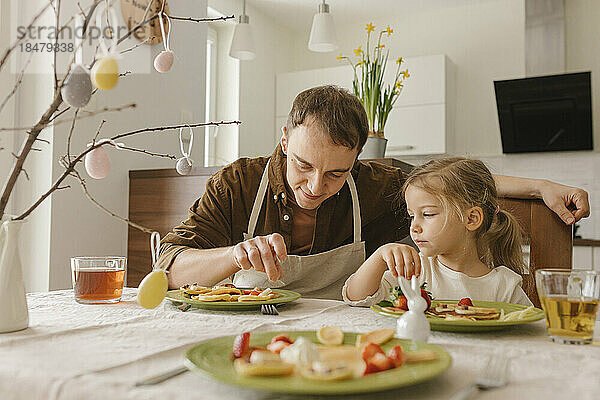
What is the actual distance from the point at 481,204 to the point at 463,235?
96 mm

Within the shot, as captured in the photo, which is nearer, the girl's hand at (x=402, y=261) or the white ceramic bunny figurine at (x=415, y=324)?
the white ceramic bunny figurine at (x=415, y=324)

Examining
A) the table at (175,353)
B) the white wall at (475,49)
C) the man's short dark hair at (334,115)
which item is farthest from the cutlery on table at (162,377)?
the white wall at (475,49)

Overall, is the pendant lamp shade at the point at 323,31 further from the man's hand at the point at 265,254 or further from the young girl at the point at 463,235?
the man's hand at the point at 265,254

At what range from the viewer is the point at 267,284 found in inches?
57.0

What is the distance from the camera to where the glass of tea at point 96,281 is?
3.58 feet

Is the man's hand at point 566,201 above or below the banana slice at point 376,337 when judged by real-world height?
above

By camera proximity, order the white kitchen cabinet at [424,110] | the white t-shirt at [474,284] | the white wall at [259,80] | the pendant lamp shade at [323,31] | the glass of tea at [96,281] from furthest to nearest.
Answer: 1. the white wall at [259,80]
2. the white kitchen cabinet at [424,110]
3. the pendant lamp shade at [323,31]
4. the white t-shirt at [474,284]
5. the glass of tea at [96,281]

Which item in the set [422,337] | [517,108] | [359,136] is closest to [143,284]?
[422,337]

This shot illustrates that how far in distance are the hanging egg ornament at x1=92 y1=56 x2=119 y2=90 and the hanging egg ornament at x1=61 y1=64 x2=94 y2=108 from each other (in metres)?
0.02

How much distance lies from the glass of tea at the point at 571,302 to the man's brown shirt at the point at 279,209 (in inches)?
34.5

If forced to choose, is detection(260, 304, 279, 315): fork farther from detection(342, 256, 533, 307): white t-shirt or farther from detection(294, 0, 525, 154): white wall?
detection(294, 0, 525, 154): white wall

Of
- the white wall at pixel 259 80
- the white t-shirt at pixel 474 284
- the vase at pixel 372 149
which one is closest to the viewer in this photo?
the white t-shirt at pixel 474 284

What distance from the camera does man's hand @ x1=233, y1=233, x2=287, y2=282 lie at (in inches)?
39.7

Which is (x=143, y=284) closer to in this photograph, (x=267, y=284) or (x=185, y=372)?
(x=185, y=372)
